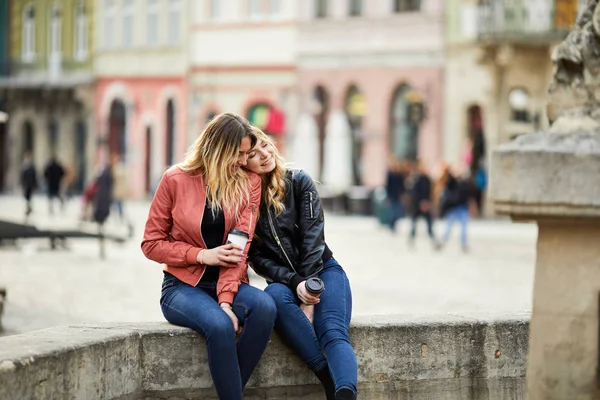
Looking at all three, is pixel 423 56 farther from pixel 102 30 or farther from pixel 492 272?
pixel 492 272

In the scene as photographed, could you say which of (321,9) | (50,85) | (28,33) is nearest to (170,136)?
(50,85)

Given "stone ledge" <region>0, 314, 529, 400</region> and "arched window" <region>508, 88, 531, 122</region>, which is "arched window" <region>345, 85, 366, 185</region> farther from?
"stone ledge" <region>0, 314, 529, 400</region>

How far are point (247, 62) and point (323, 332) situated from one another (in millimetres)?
44120

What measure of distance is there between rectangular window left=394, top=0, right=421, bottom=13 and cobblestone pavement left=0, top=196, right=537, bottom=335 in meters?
12.4

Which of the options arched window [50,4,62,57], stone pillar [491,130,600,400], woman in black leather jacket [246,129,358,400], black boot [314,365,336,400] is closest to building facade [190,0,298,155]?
arched window [50,4,62,57]

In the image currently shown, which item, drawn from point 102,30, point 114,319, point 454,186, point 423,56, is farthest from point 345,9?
point 114,319

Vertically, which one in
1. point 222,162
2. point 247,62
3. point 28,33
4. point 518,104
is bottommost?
point 518,104

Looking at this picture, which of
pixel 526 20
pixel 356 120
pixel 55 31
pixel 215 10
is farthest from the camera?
pixel 55 31

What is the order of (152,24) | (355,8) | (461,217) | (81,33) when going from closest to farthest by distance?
(461,217) → (355,8) → (152,24) → (81,33)

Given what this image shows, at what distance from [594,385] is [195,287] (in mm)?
2381

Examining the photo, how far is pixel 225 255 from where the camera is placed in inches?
269

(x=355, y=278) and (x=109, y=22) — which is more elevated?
(x=109, y=22)

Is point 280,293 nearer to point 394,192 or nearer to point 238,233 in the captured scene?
point 238,233

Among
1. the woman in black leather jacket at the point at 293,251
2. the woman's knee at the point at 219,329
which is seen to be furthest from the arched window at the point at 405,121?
the woman's knee at the point at 219,329
